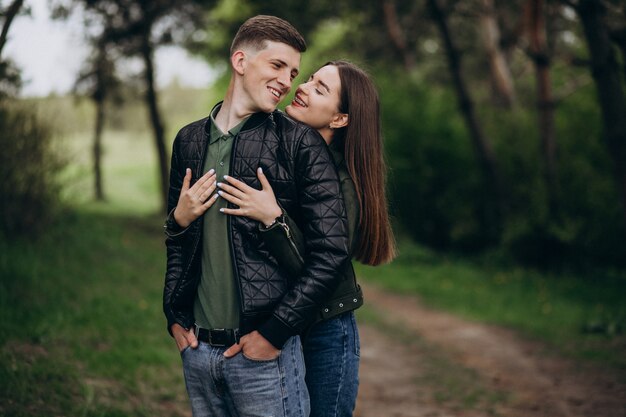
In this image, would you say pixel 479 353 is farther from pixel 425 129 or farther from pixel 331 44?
pixel 331 44

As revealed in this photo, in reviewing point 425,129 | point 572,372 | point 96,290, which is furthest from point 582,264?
point 96,290

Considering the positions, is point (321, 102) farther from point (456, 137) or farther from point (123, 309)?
point (456, 137)

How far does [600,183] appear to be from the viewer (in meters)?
13.0

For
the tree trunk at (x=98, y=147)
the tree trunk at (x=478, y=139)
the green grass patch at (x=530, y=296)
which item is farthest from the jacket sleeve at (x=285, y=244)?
the tree trunk at (x=98, y=147)

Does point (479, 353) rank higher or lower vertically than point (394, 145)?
lower

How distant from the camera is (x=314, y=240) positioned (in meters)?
2.58

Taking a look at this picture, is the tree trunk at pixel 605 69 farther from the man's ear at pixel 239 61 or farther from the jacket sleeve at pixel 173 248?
the jacket sleeve at pixel 173 248

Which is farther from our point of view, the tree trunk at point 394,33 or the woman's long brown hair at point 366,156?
the tree trunk at point 394,33

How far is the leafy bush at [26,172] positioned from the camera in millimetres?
8945

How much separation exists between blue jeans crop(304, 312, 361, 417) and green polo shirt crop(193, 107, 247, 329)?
499mm

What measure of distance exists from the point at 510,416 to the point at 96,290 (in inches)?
219

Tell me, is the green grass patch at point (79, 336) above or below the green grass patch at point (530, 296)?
above

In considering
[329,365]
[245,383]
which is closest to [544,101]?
[329,365]

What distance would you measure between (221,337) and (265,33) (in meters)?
1.24
